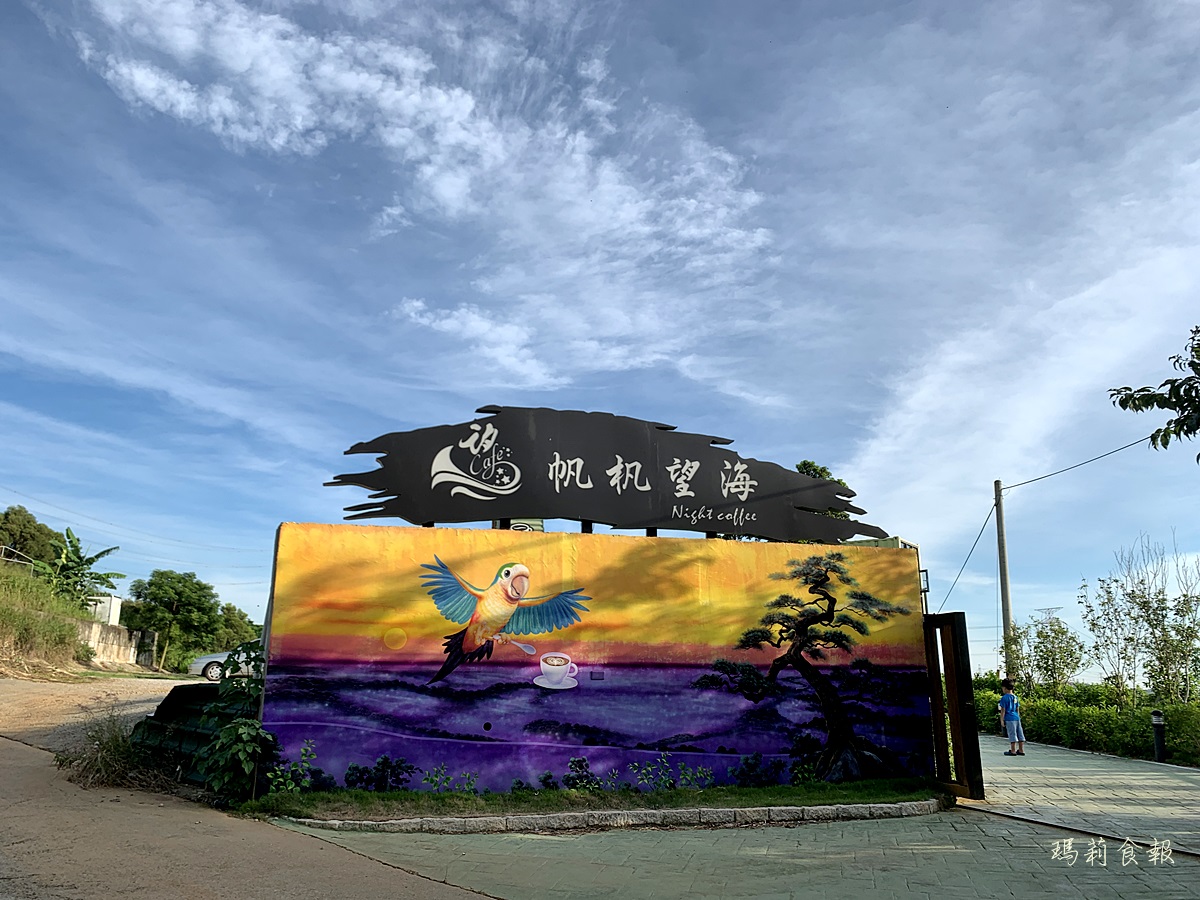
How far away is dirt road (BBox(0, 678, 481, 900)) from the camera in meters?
5.68

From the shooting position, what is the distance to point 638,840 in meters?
8.20

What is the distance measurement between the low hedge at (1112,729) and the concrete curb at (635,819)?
8.72 meters

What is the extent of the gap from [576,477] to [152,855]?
5835 mm

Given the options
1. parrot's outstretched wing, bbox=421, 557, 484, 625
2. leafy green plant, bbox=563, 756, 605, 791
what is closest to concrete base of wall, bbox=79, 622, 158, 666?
parrot's outstretched wing, bbox=421, 557, 484, 625

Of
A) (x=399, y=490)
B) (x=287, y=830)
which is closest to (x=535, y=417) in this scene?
(x=399, y=490)

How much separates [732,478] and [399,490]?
4.30 m

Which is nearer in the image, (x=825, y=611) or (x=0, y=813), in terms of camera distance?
(x=0, y=813)

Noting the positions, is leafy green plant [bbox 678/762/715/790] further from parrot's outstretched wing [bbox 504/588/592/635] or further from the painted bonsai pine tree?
parrot's outstretched wing [bbox 504/588/592/635]

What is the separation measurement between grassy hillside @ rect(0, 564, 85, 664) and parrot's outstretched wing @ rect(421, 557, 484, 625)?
13.8 meters

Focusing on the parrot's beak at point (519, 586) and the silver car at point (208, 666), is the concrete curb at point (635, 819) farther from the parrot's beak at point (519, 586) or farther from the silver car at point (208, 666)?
the silver car at point (208, 666)

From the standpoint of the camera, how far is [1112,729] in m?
17.3

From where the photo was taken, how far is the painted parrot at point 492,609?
31.0 ft

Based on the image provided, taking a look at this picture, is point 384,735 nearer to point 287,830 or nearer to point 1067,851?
point 287,830

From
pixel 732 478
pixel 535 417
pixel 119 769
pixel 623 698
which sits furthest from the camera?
pixel 732 478
